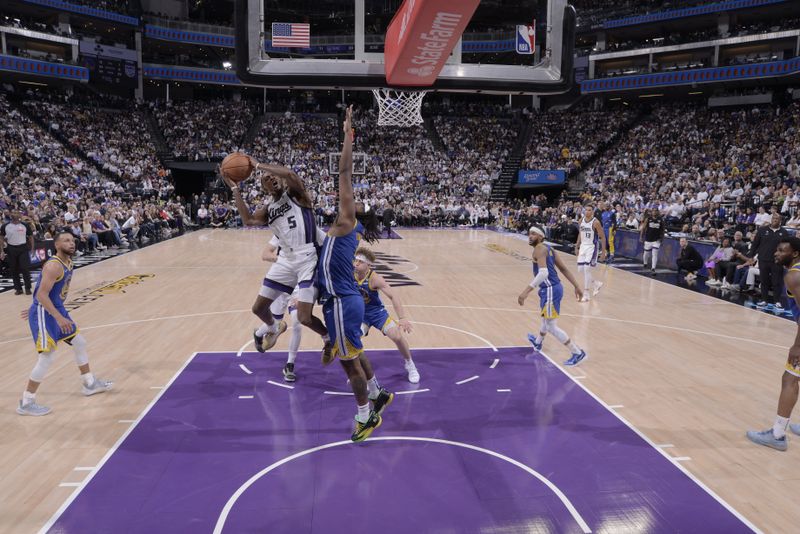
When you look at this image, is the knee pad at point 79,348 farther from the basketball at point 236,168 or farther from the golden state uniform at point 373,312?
the golden state uniform at point 373,312

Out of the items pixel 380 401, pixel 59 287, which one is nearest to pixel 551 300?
pixel 380 401

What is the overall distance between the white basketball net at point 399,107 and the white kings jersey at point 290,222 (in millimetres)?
4571

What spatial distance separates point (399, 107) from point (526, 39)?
11.1 feet

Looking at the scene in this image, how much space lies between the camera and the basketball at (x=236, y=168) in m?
5.08

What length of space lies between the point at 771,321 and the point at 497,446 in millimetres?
7026

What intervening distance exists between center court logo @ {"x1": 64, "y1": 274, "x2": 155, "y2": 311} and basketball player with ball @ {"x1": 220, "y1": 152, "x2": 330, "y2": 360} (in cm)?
557

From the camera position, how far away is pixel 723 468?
432cm

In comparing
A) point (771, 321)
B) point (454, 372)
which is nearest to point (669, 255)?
point (771, 321)

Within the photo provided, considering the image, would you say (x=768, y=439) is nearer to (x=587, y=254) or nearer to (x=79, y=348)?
(x=79, y=348)

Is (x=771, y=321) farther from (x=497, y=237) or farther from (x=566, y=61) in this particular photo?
(x=497, y=237)

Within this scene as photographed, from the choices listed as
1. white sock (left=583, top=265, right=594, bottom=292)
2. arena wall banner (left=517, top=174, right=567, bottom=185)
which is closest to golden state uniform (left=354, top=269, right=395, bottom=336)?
white sock (left=583, top=265, right=594, bottom=292)

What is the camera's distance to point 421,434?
4.81m

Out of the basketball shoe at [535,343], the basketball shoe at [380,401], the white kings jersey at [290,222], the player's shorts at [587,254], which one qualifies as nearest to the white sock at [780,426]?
the basketball shoe at [535,343]

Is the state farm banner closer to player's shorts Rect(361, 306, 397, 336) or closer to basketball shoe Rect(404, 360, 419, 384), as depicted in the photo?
player's shorts Rect(361, 306, 397, 336)
